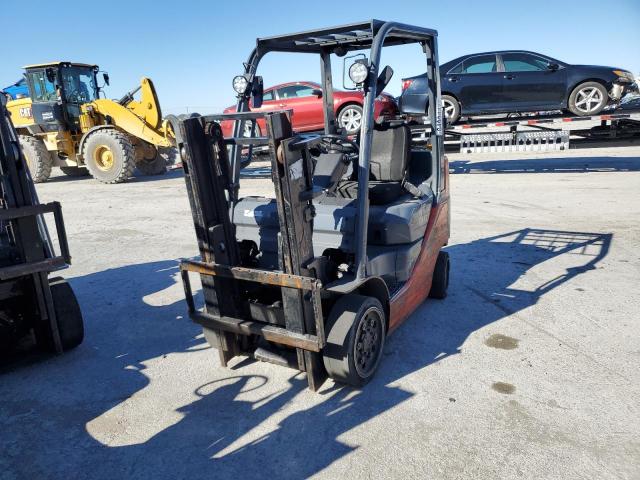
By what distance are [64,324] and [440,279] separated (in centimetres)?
→ 359

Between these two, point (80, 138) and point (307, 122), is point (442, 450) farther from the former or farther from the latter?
point (80, 138)

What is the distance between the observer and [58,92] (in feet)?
47.1

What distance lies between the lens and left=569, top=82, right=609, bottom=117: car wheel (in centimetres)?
1156

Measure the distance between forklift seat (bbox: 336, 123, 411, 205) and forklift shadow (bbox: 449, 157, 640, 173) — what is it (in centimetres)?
984

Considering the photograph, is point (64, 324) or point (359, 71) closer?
point (359, 71)

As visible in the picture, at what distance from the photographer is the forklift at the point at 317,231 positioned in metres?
3.21

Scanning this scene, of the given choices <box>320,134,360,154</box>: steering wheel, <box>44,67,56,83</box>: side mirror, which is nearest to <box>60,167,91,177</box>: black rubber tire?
<box>44,67,56,83</box>: side mirror

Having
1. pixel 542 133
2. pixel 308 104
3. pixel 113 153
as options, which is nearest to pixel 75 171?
pixel 113 153

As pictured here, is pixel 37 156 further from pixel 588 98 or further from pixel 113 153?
pixel 588 98

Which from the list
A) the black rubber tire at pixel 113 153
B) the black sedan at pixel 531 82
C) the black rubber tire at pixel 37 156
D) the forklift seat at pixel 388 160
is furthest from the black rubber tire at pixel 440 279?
the black rubber tire at pixel 37 156

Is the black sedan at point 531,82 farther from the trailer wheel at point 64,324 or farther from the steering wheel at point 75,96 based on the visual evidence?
the steering wheel at point 75,96

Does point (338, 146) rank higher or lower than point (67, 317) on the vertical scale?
higher

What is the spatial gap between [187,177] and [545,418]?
113 inches

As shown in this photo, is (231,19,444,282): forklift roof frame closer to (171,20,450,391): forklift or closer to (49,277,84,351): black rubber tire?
(171,20,450,391): forklift
